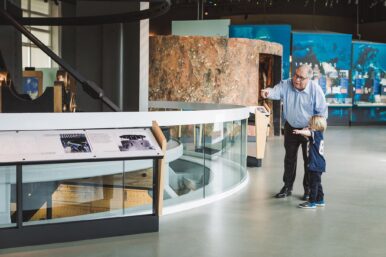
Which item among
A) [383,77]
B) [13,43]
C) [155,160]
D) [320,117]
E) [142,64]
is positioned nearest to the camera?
[155,160]

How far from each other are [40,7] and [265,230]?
24.1 metres

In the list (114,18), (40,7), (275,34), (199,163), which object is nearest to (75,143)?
(199,163)

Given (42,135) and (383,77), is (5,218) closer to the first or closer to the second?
(42,135)

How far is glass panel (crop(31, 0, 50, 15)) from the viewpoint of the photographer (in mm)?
26344

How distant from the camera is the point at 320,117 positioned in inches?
255

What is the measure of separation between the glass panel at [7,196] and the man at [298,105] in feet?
11.5

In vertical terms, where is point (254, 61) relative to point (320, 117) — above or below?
above

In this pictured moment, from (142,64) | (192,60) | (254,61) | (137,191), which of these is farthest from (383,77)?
(137,191)

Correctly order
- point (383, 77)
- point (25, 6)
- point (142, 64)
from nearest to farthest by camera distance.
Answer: point (142, 64), point (383, 77), point (25, 6)

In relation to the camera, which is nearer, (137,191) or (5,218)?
(5,218)

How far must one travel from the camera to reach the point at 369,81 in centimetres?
2303

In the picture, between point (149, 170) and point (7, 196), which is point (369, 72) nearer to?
point (149, 170)

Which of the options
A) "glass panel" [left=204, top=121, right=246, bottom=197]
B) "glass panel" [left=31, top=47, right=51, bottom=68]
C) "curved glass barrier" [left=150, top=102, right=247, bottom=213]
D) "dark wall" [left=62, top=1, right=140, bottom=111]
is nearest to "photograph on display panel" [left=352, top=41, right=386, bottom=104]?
"glass panel" [left=31, top=47, right=51, bottom=68]

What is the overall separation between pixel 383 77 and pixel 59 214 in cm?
2073
